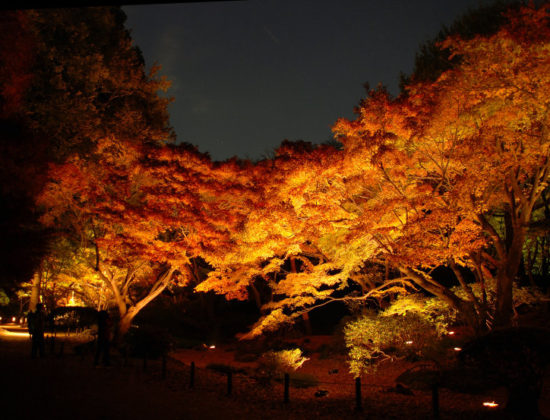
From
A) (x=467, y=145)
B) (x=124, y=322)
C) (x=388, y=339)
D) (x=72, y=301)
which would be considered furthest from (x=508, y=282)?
(x=72, y=301)

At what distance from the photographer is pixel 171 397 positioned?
8.02m

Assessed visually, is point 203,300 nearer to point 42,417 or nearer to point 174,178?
point 174,178

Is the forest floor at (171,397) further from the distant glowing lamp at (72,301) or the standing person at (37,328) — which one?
the distant glowing lamp at (72,301)

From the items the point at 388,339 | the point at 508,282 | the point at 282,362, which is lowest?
the point at 282,362

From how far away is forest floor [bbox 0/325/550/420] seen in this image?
266 inches

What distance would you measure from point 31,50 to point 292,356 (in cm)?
1358

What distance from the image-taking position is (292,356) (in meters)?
13.3

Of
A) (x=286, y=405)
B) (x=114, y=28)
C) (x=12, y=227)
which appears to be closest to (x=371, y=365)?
(x=286, y=405)

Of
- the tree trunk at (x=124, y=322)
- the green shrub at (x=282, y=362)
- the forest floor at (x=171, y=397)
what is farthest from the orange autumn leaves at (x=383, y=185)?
the forest floor at (x=171, y=397)

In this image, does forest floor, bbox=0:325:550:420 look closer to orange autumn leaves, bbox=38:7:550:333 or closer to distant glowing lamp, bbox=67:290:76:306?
orange autumn leaves, bbox=38:7:550:333

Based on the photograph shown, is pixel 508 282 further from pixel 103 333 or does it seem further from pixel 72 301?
pixel 72 301

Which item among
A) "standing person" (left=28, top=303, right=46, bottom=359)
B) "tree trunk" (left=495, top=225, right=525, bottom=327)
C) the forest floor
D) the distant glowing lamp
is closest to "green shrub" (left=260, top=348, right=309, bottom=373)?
the forest floor

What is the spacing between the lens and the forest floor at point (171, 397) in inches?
266

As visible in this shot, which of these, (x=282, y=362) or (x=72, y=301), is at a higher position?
(x=72, y=301)
